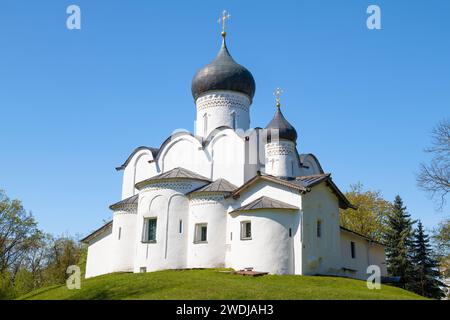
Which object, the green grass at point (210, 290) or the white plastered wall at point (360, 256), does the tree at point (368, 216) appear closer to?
the white plastered wall at point (360, 256)

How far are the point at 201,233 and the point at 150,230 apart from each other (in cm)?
238

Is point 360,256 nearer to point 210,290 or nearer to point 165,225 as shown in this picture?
point 165,225

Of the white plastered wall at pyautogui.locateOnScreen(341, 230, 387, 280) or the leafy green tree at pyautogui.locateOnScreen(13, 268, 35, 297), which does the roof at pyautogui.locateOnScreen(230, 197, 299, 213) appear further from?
the leafy green tree at pyautogui.locateOnScreen(13, 268, 35, 297)

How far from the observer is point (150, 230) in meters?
21.6

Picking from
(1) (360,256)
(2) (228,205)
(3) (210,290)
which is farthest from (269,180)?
(1) (360,256)

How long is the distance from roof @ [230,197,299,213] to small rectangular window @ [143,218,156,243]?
3.89 m

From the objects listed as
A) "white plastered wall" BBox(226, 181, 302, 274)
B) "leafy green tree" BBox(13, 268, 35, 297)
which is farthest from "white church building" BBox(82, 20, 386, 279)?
"leafy green tree" BBox(13, 268, 35, 297)

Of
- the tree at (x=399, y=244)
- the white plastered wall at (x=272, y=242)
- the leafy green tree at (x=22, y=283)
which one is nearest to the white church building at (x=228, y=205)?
the white plastered wall at (x=272, y=242)

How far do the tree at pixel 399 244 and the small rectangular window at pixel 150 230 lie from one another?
1394cm

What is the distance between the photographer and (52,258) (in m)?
38.8

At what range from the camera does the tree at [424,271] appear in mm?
25688

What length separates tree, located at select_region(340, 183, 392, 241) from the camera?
33.0m
